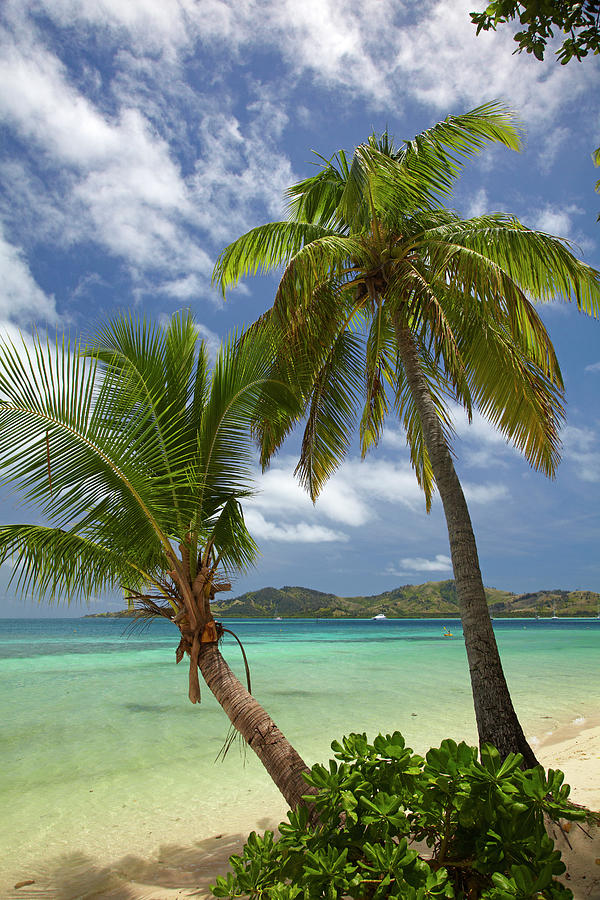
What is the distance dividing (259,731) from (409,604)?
428 feet

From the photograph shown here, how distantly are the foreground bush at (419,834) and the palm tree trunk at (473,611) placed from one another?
2125 mm

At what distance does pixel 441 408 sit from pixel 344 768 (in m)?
5.49

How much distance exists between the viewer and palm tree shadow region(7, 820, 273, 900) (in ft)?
14.0

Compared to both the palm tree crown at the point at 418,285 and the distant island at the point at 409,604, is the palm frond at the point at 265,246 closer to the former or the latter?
the palm tree crown at the point at 418,285

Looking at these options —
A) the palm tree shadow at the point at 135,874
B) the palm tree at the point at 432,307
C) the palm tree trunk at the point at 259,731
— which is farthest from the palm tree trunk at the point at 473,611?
the palm tree shadow at the point at 135,874

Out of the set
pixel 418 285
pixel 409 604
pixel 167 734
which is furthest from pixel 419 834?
pixel 409 604

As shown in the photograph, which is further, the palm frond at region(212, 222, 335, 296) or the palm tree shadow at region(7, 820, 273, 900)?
the palm frond at region(212, 222, 335, 296)

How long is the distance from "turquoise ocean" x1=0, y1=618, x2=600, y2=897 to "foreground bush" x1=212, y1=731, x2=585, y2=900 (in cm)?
351

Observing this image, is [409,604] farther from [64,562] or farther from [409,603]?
[64,562]

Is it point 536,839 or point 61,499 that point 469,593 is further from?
point 61,499

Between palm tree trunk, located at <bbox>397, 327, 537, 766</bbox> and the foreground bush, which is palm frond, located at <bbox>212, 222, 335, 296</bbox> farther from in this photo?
the foreground bush

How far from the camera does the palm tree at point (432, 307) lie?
507cm

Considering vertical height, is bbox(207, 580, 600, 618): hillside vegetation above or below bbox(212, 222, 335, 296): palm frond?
below

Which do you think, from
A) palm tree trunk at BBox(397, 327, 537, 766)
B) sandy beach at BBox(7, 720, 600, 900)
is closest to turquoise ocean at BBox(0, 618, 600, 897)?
sandy beach at BBox(7, 720, 600, 900)
